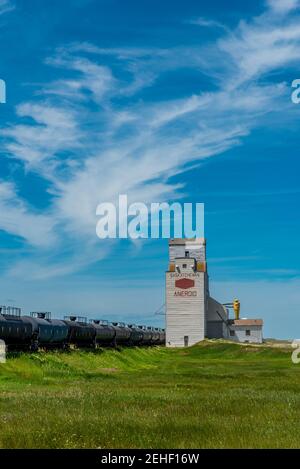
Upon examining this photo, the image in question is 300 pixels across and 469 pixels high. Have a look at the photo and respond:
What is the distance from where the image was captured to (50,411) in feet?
77.6

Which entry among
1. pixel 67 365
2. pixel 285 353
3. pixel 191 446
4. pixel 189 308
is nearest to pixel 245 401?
pixel 191 446

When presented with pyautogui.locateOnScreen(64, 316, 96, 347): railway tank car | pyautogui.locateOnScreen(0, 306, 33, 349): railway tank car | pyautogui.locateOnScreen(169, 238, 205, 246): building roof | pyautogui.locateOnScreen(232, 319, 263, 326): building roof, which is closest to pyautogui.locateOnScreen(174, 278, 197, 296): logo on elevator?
A: pyautogui.locateOnScreen(169, 238, 205, 246): building roof

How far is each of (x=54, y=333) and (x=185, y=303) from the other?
65.6m

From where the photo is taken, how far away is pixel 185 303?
126 meters

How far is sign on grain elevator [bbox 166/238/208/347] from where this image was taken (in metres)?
125

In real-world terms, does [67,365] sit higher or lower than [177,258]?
lower

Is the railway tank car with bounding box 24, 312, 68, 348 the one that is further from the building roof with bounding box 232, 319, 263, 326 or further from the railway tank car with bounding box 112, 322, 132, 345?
the building roof with bounding box 232, 319, 263, 326

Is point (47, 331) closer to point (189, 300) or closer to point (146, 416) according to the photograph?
point (146, 416)

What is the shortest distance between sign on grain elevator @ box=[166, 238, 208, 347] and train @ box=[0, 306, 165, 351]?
1126 inches

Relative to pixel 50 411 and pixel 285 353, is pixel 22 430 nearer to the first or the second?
pixel 50 411

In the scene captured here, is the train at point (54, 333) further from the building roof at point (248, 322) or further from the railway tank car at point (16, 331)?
the building roof at point (248, 322)
